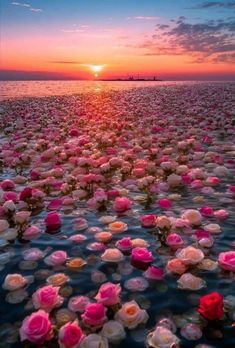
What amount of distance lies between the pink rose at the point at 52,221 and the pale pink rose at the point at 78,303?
7.87ft

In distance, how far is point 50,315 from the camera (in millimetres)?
4723

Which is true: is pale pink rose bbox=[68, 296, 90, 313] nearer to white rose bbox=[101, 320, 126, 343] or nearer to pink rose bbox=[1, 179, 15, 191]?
white rose bbox=[101, 320, 126, 343]

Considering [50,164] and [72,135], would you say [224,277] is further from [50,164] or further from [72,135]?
[72,135]

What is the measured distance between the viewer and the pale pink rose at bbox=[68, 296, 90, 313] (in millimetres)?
4817

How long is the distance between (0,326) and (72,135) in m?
13.4

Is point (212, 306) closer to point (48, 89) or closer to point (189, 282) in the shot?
point (189, 282)

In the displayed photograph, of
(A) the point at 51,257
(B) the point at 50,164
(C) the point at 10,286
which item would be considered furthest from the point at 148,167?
(C) the point at 10,286

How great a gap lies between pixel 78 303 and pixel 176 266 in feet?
4.83

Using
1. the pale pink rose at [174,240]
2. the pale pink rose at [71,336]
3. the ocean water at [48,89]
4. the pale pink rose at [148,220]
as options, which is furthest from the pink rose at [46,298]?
the ocean water at [48,89]

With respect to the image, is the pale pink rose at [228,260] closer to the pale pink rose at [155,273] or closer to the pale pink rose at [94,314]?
the pale pink rose at [155,273]

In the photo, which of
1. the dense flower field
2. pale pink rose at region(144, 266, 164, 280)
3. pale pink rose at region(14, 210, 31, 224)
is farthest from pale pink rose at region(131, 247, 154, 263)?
pale pink rose at region(14, 210, 31, 224)

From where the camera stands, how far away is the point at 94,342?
405cm

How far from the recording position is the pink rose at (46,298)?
182 inches

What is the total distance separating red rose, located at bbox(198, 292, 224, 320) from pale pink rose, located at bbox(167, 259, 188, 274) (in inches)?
47.7
